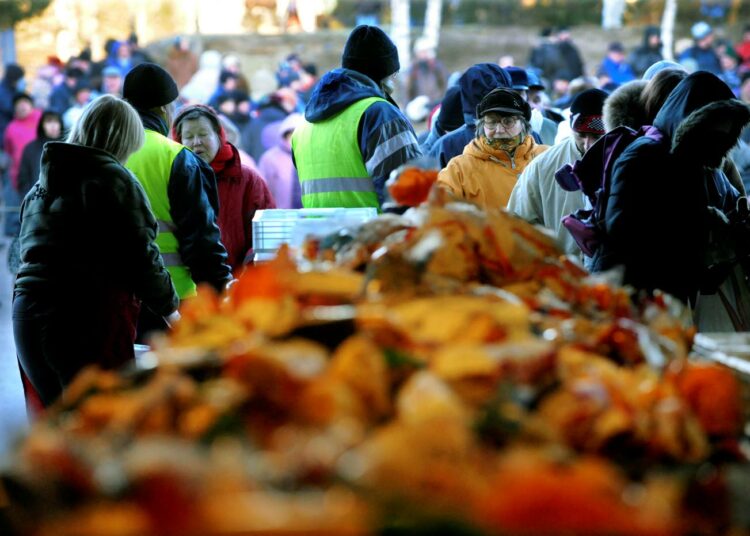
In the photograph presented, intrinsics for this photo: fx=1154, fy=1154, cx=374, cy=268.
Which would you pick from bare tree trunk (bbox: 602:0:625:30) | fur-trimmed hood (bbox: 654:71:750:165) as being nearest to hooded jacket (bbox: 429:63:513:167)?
fur-trimmed hood (bbox: 654:71:750:165)

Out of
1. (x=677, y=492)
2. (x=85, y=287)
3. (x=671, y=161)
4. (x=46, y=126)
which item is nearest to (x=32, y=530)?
(x=677, y=492)

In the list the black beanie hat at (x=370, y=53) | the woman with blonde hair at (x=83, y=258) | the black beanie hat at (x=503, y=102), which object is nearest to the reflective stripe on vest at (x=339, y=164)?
the black beanie hat at (x=370, y=53)

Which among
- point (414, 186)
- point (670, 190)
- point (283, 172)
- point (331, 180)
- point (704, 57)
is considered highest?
point (414, 186)

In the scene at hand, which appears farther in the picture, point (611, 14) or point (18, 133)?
point (611, 14)

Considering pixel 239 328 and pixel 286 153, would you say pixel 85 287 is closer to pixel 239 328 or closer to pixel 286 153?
pixel 239 328

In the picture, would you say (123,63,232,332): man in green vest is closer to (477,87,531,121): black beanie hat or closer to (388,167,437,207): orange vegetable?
(477,87,531,121): black beanie hat

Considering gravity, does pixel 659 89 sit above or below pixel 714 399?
below

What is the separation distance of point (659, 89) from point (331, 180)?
4.90 feet

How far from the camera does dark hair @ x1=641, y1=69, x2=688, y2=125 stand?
4.61 meters

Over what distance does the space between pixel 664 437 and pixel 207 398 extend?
1.93ft

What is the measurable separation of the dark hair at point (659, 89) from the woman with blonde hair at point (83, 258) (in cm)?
207

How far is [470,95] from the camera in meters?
6.41

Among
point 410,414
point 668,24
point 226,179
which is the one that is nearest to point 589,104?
point 226,179

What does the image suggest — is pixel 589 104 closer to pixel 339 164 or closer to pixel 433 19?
pixel 339 164
